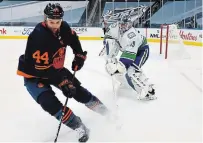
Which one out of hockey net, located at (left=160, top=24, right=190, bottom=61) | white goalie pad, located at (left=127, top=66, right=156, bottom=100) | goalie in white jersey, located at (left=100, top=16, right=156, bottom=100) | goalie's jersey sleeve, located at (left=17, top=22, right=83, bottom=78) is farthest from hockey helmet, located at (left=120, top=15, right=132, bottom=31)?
hockey net, located at (left=160, top=24, right=190, bottom=61)

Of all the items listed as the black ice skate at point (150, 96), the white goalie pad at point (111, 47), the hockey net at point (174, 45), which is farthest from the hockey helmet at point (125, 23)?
the hockey net at point (174, 45)

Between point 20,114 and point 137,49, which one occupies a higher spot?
point 137,49

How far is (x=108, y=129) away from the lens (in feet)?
8.59

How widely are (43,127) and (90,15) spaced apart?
922 centimetres

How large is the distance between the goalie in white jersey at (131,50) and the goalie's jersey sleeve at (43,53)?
2.37 ft

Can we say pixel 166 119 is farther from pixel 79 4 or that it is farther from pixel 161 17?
pixel 79 4

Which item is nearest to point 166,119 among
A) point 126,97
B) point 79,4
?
point 126,97

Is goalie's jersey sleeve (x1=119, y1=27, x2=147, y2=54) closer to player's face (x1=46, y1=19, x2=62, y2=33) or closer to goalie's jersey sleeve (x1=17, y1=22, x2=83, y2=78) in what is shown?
goalie's jersey sleeve (x1=17, y1=22, x2=83, y2=78)

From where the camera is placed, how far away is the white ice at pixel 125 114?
8.23ft

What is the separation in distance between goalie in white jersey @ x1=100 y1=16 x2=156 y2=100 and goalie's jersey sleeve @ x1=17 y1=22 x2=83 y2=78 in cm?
72

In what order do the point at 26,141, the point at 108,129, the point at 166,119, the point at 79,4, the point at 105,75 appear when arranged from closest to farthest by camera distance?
the point at 26,141 < the point at 108,129 < the point at 166,119 < the point at 105,75 < the point at 79,4

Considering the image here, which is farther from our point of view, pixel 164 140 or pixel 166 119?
pixel 166 119

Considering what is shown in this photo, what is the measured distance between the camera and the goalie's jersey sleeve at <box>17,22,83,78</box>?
2.28 meters

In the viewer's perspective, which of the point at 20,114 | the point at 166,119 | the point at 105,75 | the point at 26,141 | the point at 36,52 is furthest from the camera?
the point at 105,75
